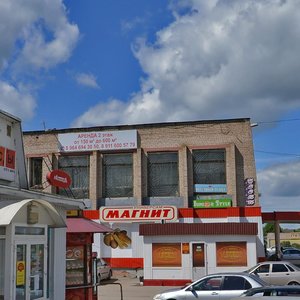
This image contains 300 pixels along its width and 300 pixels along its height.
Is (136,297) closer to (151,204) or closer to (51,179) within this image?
(51,179)

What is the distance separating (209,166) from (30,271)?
81.5ft

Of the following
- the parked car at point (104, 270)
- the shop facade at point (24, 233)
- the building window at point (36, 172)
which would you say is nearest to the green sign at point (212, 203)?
the parked car at point (104, 270)

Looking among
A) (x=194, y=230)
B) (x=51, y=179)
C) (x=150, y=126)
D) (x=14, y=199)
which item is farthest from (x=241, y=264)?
(x=14, y=199)

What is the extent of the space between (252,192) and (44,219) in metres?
23.8

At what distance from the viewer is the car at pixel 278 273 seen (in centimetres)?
2392

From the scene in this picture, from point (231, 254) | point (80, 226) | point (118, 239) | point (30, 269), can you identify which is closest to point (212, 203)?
point (231, 254)

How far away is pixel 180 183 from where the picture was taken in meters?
37.1

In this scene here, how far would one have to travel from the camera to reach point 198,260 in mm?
29359

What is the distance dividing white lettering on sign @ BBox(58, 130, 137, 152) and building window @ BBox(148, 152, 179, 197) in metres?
1.86

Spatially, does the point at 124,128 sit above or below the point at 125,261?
above

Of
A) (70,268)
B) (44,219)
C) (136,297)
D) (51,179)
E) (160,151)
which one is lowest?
(136,297)

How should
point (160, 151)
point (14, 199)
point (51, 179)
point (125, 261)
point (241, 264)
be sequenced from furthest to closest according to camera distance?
point (160, 151) < point (125, 261) < point (241, 264) < point (51, 179) < point (14, 199)

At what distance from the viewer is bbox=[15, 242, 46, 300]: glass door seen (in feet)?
41.7

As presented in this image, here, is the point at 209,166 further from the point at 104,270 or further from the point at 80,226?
the point at 80,226
